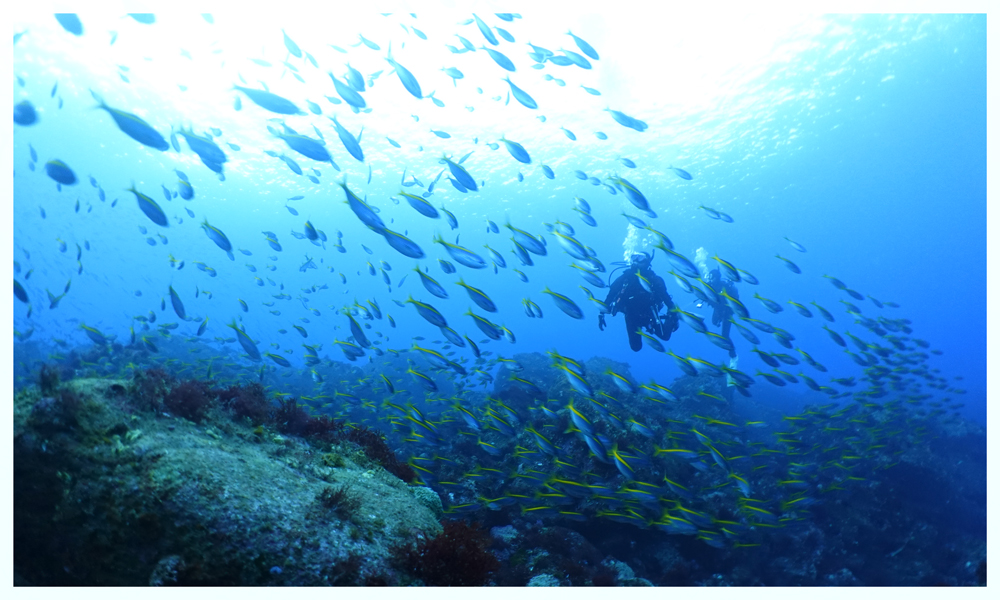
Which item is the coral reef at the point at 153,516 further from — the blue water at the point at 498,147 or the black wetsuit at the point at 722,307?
the black wetsuit at the point at 722,307

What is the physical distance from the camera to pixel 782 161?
31.4 meters

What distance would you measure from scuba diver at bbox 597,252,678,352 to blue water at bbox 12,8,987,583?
2.00ft

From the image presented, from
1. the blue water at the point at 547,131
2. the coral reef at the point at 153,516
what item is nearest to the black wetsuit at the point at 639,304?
the blue water at the point at 547,131

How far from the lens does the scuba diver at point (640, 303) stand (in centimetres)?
913

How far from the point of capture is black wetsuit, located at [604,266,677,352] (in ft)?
30.0

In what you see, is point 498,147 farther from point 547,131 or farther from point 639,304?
point 547,131

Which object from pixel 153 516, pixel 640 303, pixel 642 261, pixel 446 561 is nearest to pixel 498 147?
pixel 642 261

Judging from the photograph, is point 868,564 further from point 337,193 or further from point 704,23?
point 337,193

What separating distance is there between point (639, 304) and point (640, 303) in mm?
34

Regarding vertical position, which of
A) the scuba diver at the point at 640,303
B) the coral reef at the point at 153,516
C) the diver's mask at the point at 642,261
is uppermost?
the diver's mask at the point at 642,261

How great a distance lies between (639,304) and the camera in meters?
9.16

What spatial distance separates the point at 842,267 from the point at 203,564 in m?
104

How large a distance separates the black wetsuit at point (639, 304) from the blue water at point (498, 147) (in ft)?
2.00
